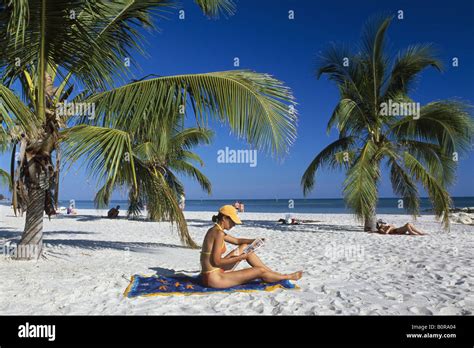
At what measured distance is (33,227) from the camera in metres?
6.33

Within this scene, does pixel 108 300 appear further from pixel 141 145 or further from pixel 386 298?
pixel 141 145

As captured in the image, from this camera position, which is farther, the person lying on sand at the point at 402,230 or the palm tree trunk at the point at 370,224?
the palm tree trunk at the point at 370,224

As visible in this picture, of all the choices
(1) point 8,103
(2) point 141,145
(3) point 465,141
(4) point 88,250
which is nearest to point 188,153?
(2) point 141,145

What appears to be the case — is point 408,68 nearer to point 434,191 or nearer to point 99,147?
point 434,191

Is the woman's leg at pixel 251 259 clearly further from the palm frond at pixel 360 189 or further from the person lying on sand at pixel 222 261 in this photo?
the palm frond at pixel 360 189

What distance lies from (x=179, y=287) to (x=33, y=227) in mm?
3642

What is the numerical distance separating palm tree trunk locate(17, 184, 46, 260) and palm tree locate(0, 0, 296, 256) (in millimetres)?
16

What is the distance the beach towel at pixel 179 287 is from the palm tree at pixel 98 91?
1.48 m

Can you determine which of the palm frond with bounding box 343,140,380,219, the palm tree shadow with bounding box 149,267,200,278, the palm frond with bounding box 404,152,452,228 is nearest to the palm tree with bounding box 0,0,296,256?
the palm tree shadow with bounding box 149,267,200,278

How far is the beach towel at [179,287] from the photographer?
409 cm

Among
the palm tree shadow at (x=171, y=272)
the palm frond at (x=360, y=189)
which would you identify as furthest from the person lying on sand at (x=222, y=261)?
the palm frond at (x=360, y=189)

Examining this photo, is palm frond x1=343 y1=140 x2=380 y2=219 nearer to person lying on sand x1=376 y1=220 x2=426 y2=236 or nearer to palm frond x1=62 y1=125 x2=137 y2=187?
person lying on sand x1=376 y1=220 x2=426 y2=236

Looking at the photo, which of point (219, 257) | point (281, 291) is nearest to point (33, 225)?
point (219, 257)
